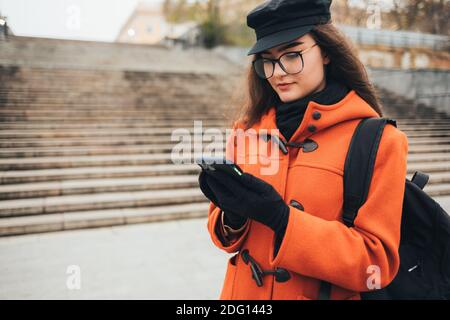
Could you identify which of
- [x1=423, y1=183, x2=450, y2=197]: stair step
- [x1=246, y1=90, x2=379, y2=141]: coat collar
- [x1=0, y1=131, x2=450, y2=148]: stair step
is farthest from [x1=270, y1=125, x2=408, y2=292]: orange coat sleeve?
[x1=0, y1=131, x2=450, y2=148]: stair step

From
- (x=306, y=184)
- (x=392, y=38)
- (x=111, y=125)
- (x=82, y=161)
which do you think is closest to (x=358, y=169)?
(x=306, y=184)

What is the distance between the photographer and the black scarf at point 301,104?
4.11 feet

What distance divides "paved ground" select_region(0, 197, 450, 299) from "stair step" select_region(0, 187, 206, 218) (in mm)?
511

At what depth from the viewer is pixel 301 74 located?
1.23 metres

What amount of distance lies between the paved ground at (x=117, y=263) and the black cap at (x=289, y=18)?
2602 mm

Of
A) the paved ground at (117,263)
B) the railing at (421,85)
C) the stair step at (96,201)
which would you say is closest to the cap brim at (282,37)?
the paved ground at (117,263)

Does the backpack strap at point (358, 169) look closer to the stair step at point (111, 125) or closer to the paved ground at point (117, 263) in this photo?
the paved ground at point (117, 263)

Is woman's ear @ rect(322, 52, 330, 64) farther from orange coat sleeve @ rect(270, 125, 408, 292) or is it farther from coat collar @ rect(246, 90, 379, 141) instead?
orange coat sleeve @ rect(270, 125, 408, 292)

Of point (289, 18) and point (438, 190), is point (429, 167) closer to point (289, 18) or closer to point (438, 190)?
point (438, 190)

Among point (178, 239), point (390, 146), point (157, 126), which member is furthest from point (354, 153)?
A: point (157, 126)

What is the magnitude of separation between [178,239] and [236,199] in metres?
3.60

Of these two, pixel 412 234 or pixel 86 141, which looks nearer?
pixel 412 234

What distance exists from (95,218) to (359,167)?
175 inches
